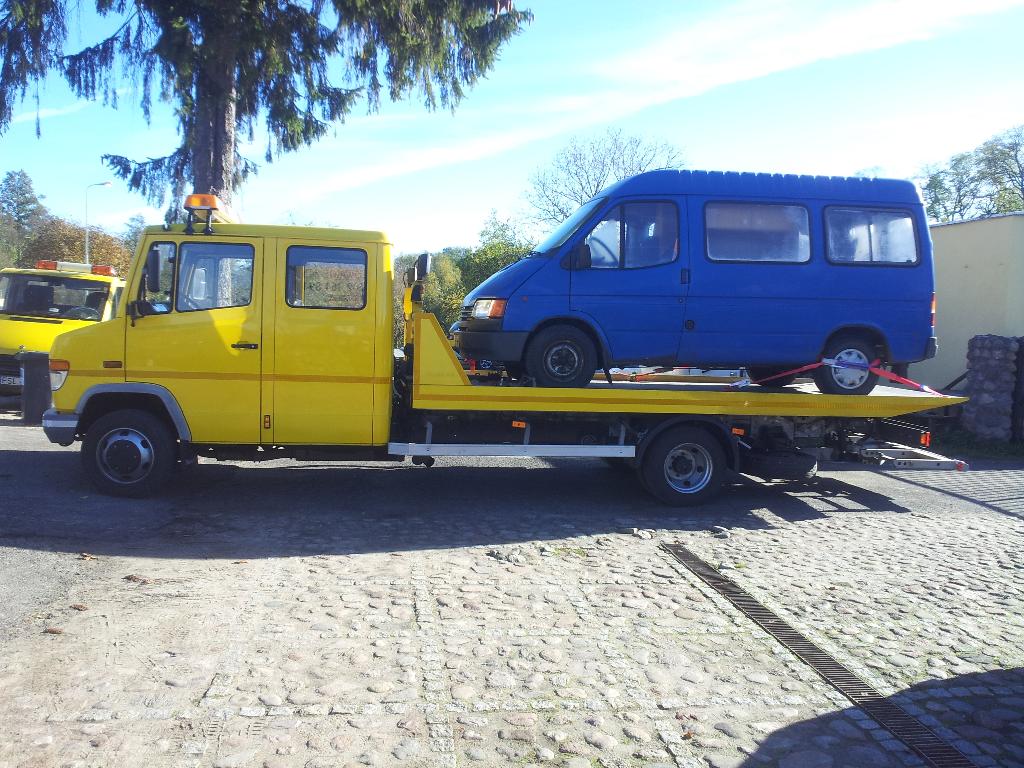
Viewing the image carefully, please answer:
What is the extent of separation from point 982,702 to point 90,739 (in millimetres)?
4211

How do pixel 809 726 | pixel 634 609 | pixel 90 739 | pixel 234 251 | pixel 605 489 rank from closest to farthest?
pixel 90 739 < pixel 809 726 < pixel 634 609 < pixel 234 251 < pixel 605 489

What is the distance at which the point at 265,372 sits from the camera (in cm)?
773

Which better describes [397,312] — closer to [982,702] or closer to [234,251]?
[234,251]

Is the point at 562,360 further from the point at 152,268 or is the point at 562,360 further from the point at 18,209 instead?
the point at 18,209

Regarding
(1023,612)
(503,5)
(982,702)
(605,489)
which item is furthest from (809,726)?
(503,5)

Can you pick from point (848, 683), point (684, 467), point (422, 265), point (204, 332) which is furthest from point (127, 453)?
point (848, 683)

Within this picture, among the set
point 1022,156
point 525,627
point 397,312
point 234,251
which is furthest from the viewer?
point 1022,156

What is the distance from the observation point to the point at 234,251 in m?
7.75

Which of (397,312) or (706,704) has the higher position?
(397,312)

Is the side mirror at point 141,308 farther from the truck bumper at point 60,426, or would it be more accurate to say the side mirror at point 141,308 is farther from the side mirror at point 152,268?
the truck bumper at point 60,426

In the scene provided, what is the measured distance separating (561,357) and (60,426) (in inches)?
182

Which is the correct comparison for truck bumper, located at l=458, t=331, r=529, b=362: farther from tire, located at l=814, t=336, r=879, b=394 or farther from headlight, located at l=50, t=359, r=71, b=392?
headlight, located at l=50, t=359, r=71, b=392

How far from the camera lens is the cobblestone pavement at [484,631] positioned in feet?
12.3

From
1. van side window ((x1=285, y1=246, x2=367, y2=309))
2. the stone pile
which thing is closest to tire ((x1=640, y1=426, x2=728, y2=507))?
van side window ((x1=285, y1=246, x2=367, y2=309))
